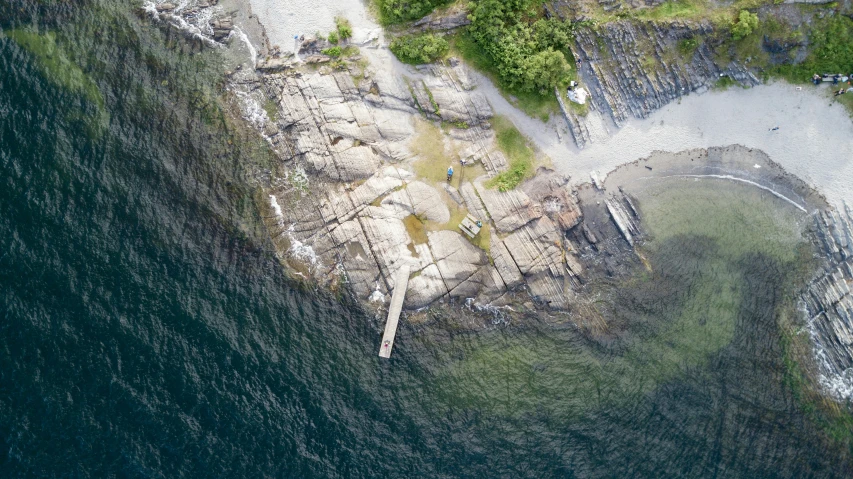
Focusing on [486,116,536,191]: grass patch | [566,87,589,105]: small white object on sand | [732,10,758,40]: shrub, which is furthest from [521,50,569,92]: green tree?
[732,10,758,40]: shrub

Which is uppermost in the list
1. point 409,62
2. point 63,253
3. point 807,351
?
point 409,62

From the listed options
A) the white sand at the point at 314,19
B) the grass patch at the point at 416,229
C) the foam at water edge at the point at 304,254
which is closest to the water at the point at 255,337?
the foam at water edge at the point at 304,254

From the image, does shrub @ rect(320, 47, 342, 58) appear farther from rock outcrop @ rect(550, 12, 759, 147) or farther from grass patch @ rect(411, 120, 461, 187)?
rock outcrop @ rect(550, 12, 759, 147)

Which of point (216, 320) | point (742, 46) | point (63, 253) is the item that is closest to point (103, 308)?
point (63, 253)

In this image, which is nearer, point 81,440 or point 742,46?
point 81,440

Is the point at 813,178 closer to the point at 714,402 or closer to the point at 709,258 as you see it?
the point at 709,258

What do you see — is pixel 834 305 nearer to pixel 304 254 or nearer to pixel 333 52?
pixel 304 254
